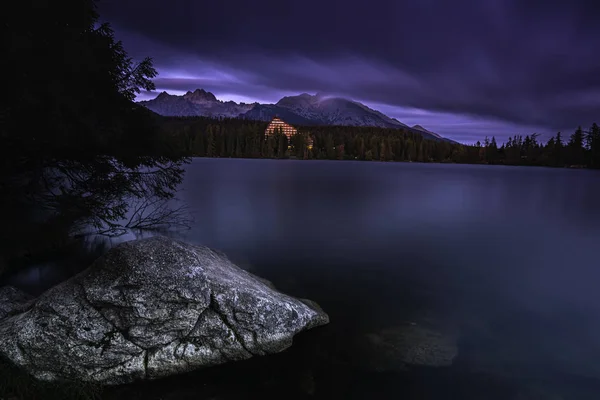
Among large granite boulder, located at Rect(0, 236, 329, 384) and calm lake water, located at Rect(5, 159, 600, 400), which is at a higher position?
large granite boulder, located at Rect(0, 236, 329, 384)

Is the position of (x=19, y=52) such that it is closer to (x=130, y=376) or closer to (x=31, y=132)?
(x=31, y=132)

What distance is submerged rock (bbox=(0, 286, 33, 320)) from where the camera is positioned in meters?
7.87

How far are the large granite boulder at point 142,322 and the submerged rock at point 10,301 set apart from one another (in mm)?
752

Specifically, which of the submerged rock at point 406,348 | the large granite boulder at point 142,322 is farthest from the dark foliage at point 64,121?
the submerged rock at point 406,348

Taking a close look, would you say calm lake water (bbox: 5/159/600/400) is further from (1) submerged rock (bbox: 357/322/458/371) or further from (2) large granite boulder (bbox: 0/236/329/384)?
(2) large granite boulder (bbox: 0/236/329/384)

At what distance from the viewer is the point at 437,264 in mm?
16828

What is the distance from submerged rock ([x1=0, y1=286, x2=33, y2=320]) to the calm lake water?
338cm

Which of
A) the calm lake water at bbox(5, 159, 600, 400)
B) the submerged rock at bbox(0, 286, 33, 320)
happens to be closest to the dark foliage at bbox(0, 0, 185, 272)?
the submerged rock at bbox(0, 286, 33, 320)

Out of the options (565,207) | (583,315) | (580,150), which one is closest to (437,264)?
(583,315)

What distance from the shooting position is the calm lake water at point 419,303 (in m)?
7.49

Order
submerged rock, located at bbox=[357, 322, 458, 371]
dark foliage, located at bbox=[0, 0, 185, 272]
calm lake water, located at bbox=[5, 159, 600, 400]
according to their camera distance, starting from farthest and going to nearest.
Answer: dark foliage, located at bbox=[0, 0, 185, 272] < submerged rock, located at bbox=[357, 322, 458, 371] < calm lake water, located at bbox=[5, 159, 600, 400]

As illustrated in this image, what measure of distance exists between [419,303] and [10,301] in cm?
1151

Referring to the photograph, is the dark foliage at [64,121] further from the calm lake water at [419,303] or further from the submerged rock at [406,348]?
the submerged rock at [406,348]

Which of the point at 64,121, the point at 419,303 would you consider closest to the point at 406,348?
the point at 419,303
